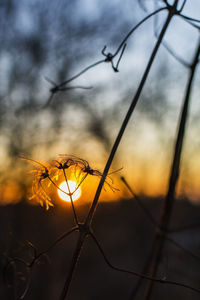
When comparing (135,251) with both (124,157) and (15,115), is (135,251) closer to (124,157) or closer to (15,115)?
(124,157)

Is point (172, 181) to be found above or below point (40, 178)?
above

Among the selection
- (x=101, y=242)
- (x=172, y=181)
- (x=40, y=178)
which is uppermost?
(x=101, y=242)

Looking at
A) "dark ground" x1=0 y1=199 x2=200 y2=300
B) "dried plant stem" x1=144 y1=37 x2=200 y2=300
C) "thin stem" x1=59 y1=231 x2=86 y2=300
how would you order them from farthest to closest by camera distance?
"dark ground" x1=0 y1=199 x2=200 y2=300
"dried plant stem" x1=144 y1=37 x2=200 y2=300
"thin stem" x1=59 y1=231 x2=86 y2=300

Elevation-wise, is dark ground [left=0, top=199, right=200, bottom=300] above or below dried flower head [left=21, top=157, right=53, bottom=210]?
above

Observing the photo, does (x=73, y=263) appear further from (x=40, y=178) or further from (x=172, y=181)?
(x=172, y=181)

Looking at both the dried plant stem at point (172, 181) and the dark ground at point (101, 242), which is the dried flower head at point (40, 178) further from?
the dark ground at point (101, 242)

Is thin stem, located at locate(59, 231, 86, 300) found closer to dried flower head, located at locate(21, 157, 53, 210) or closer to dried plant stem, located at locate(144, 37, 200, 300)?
dried flower head, located at locate(21, 157, 53, 210)

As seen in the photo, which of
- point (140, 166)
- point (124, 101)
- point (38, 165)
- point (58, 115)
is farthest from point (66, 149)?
point (38, 165)

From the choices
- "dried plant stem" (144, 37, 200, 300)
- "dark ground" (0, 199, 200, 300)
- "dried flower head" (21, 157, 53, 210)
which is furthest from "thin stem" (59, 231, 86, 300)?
"dark ground" (0, 199, 200, 300)

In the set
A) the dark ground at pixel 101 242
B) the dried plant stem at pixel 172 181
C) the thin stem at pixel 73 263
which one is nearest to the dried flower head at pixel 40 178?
the thin stem at pixel 73 263

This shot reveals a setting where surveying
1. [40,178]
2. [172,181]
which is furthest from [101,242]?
[40,178]

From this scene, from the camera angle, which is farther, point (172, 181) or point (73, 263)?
point (172, 181)
